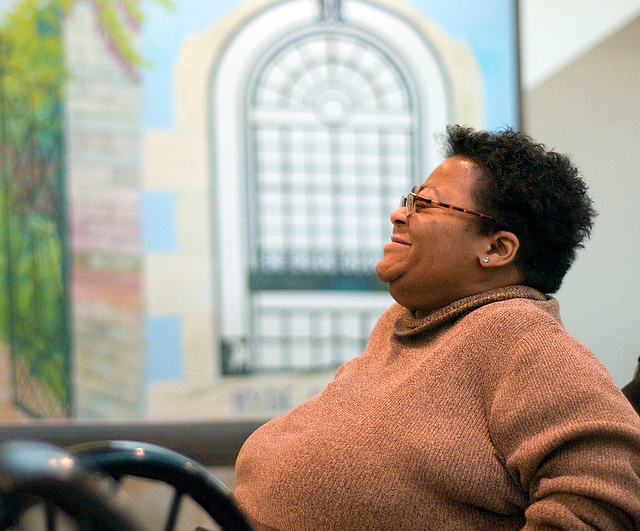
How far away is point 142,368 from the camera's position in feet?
7.98

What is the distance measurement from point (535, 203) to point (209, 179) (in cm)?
155

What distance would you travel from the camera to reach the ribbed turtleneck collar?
3.73 feet

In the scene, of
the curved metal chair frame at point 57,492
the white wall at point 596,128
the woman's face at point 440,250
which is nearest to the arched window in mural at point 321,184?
the white wall at point 596,128

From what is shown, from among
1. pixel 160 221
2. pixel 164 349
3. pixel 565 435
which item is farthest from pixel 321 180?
pixel 565 435

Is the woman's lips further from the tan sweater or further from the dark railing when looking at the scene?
the dark railing

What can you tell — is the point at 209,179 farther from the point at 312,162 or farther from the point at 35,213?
the point at 35,213

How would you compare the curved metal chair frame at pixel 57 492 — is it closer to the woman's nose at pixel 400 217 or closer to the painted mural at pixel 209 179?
the woman's nose at pixel 400 217

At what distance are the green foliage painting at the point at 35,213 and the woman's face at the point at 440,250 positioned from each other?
158cm

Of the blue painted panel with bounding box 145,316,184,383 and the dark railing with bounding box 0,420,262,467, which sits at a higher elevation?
the blue painted panel with bounding box 145,316,184,383

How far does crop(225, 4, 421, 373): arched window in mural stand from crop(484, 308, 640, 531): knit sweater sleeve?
5.01 feet

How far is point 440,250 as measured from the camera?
3.94 feet

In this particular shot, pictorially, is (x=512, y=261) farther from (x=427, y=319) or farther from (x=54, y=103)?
(x=54, y=103)

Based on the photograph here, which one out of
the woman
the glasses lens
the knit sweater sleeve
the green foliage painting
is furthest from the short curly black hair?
the green foliage painting

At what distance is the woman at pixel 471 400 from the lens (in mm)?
891
